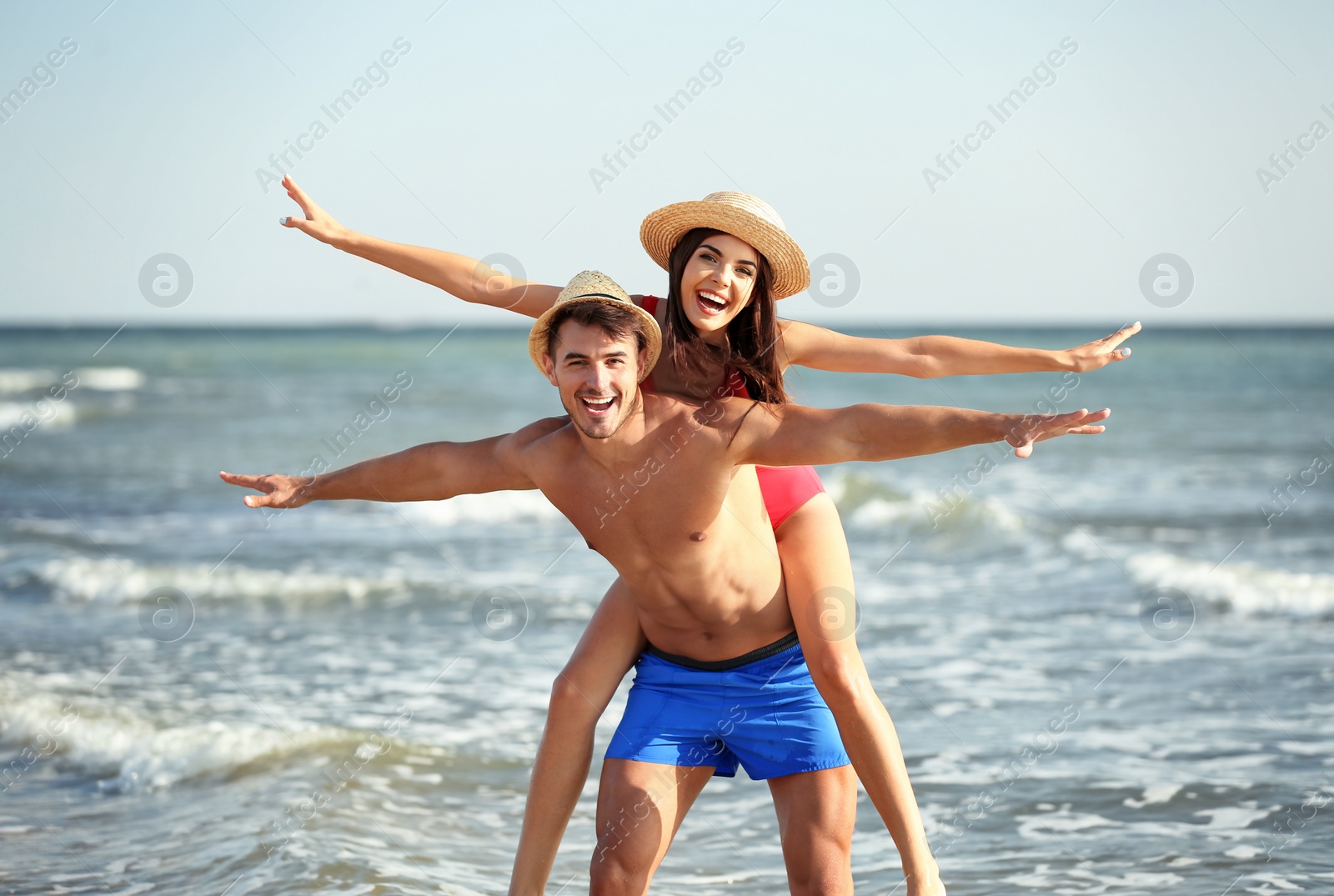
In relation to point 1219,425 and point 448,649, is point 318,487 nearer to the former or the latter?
point 448,649

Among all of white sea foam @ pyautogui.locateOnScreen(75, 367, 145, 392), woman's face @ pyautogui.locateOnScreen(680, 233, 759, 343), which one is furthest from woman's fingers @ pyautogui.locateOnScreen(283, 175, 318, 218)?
white sea foam @ pyautogui.locateOnScreen(75, 367, 145, 392)

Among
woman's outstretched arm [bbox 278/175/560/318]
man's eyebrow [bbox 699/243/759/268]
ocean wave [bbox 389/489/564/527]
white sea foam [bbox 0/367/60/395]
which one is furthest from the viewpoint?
white sea foam [bbox 0/367/60/395]

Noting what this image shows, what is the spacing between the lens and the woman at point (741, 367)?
3697 millimetres

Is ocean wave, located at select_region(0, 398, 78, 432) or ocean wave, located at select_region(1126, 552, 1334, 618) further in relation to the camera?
ocean wave, located at select_region(0, 398, 78, 432)

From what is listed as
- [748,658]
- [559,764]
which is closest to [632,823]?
[559,764]

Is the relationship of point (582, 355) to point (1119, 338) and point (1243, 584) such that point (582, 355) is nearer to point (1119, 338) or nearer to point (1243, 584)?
point (1119, 338)

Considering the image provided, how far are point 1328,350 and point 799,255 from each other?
52.5 meters

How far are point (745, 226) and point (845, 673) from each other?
1.40 m

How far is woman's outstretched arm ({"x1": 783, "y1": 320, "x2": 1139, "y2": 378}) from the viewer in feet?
13.0

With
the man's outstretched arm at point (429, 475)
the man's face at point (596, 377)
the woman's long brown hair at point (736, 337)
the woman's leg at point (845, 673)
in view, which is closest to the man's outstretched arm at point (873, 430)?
the woman's long brown hair at point (736, 337)

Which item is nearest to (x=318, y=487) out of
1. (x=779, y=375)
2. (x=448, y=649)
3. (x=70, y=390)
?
(x=779, y=375)

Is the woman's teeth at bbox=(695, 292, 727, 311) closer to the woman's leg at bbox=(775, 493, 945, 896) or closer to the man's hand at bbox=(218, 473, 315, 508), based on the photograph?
the woman's leg at bbox=(775, 493, 945, 896)

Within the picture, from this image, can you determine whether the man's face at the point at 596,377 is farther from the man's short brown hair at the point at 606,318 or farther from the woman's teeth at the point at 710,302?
the woman's teeth at the point at 710,302

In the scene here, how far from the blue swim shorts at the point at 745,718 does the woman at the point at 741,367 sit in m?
0.14
